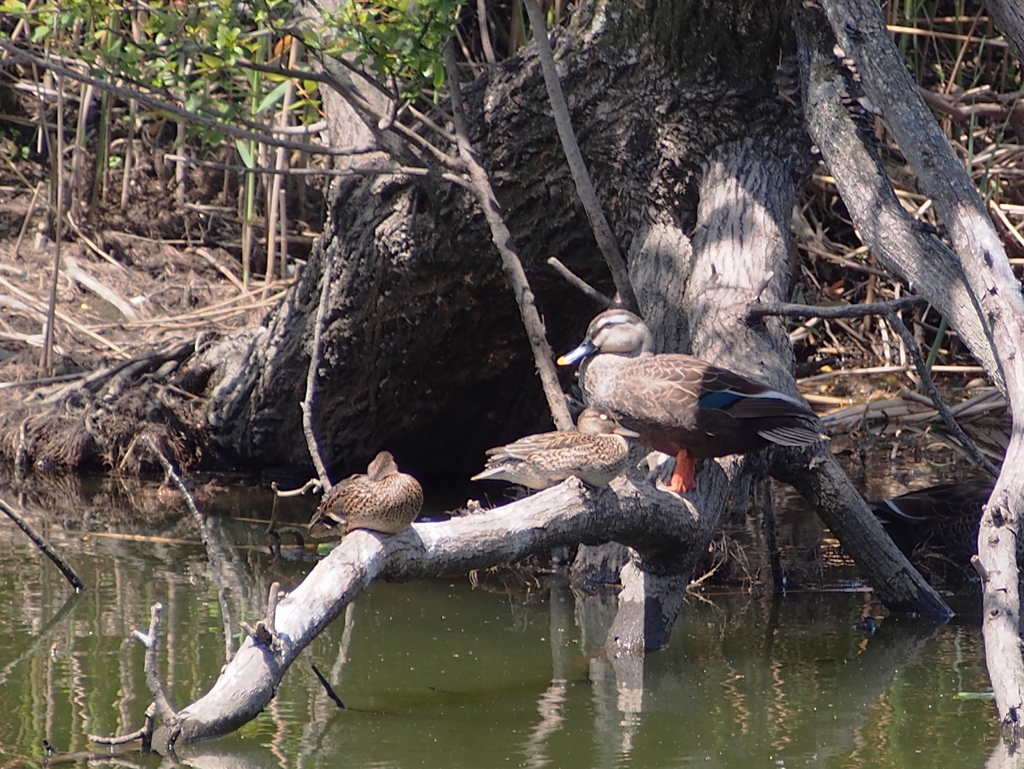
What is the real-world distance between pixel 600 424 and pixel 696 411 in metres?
0.33

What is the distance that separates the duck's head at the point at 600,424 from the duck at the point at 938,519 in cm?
188

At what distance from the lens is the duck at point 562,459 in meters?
3.88

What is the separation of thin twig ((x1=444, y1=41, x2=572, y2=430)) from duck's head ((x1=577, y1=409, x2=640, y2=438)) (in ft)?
3.32

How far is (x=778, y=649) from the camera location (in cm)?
464

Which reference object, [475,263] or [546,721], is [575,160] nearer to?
[475,263]

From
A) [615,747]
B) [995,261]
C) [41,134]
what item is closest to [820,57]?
[995,261]

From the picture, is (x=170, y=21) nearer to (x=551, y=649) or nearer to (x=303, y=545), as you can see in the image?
(x=303, y=545)

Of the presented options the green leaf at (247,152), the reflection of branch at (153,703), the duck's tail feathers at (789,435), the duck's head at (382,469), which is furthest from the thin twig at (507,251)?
the green leaf at (247,152)

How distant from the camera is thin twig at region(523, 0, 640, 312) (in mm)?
5367

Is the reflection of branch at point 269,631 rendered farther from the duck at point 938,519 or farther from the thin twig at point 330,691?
the duck at point 938,519

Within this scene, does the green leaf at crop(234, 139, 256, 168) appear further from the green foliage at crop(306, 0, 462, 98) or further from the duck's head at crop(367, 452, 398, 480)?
the duck's head at crop(367, 452, 398, 480)

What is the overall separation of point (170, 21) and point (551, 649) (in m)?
2.82

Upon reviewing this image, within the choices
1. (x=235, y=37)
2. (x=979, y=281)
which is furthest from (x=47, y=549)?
(x=979, y=281)

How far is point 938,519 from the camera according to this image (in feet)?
18.8
